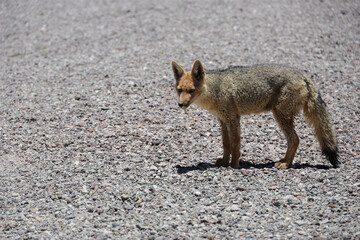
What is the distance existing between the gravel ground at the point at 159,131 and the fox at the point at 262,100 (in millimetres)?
415

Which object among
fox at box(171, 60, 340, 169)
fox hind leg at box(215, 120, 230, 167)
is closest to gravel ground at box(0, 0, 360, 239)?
fox hind leg at box(215, 120, 230, 167)

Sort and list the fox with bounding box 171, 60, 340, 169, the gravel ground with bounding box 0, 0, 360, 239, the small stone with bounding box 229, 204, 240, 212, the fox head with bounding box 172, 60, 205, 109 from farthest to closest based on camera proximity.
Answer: the fox with bounding box 171, 60, 340, 169
the fox head with bounding box 172, 60, 205, 109
the small stone with bounding box 229, 204, 240, 212
the gravel ground with bounding box 0, 0, 360, 239

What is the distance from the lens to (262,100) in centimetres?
744

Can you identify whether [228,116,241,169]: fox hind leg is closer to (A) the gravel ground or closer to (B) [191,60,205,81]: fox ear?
(A) the gravel ground

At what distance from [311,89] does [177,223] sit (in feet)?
11.1

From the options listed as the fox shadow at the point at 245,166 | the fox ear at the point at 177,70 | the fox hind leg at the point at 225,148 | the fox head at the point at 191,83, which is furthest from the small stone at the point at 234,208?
the fox ear at the point at 177,70

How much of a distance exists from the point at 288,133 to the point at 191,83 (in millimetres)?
1859

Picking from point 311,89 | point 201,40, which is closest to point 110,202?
point 311,89

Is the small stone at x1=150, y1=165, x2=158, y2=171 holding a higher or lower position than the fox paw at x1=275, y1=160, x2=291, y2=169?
higher

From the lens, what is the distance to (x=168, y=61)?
12016 mm

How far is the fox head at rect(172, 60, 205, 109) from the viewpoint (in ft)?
23.5

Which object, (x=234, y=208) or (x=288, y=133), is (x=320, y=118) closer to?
(x=288, y=133)

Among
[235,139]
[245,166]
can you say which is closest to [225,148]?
[235,139]

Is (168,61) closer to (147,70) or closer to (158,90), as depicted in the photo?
(147,70)
